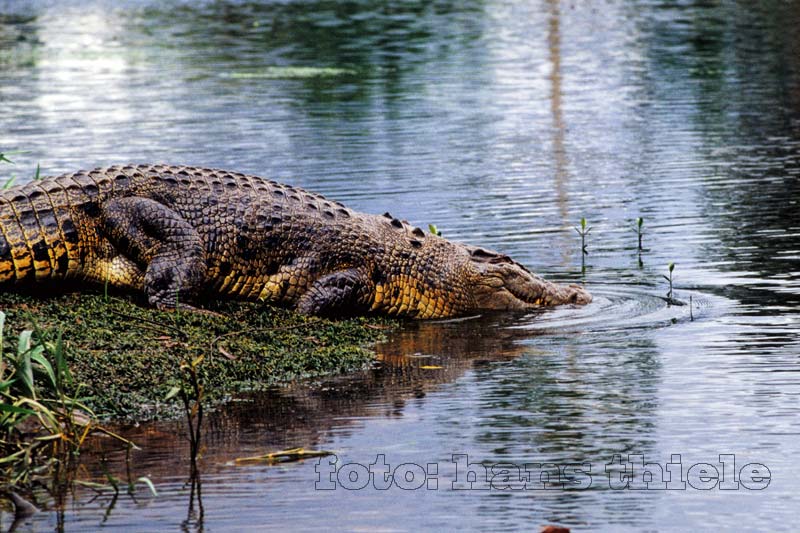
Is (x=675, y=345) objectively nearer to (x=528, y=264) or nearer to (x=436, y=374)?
(x=436, y=374)

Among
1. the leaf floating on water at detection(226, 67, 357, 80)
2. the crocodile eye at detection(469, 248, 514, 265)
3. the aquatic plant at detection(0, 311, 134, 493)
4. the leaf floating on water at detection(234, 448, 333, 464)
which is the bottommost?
the leaf floating on water at detection(226, 67, 357, 80)

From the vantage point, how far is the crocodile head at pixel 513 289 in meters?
8.96

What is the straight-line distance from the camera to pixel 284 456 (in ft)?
18.6

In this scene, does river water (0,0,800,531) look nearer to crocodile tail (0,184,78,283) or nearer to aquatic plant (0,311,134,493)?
aquatic plant (0,311,134,493)

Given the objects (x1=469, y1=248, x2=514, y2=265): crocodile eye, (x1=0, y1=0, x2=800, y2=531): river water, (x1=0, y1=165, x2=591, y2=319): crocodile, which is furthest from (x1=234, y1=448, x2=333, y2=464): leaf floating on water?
(x1=469, y1=248, x2=514, y2=265): crocodile eye

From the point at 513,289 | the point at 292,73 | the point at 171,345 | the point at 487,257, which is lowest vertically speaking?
the point at 292,73

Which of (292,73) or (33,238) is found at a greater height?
(33,238)

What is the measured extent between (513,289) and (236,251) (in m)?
1.79

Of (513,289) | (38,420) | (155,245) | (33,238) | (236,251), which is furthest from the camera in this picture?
(513,289)

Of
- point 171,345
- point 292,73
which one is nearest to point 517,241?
point 171,345

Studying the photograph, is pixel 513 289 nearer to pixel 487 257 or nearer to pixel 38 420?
pixel 487 257

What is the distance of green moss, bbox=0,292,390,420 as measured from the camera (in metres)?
6.56

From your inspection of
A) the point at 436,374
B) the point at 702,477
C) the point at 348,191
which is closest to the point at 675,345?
the point at 436,374

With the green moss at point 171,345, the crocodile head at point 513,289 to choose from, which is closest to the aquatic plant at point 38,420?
the green moss at point 171,345
